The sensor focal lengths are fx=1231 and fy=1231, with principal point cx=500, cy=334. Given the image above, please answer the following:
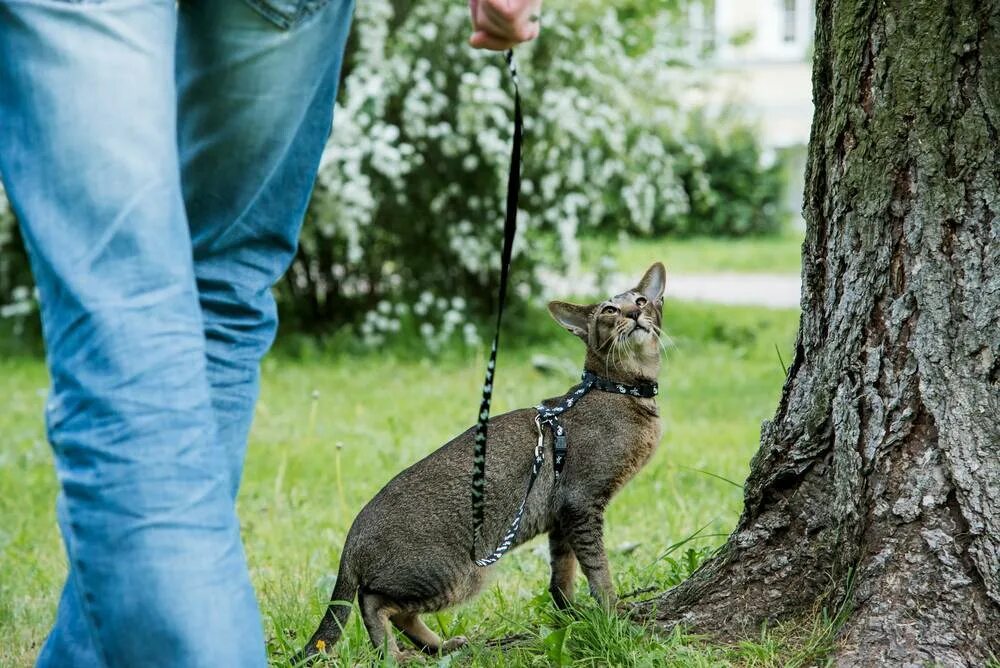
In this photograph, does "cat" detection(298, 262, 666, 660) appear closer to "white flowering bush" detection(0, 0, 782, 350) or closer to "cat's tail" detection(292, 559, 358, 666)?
"cat's tail" detection(292, 559, 358, 666)

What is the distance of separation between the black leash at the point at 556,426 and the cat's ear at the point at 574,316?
13 centimetres

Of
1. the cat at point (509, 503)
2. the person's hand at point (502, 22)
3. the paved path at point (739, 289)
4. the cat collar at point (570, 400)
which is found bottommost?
the paved path at point (739, 289)

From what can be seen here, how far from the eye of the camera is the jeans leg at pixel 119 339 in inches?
58.0

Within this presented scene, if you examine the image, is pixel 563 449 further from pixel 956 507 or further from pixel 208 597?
pixel 208 597

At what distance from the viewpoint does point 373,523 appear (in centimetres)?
290

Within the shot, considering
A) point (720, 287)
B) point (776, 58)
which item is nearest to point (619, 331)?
point (720, 287)

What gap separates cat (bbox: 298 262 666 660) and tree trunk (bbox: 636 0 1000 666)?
60 centimetres

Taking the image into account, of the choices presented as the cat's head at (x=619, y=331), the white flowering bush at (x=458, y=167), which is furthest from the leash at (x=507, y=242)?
the white flowering bush at (x=458, y=167)

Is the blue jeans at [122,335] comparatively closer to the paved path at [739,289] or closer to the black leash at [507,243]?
the black leash at [507,243]

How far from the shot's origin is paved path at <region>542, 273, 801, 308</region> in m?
9.62

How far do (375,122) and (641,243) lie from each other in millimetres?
8536

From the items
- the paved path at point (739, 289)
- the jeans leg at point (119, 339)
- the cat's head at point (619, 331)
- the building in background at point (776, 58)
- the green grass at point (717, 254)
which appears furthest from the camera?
the building in background at point (776, 58)

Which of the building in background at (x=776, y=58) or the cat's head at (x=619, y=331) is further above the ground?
the building in background at (x=776, y=58)

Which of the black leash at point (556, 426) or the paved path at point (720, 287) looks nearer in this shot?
the black leash at point (556, 426)
